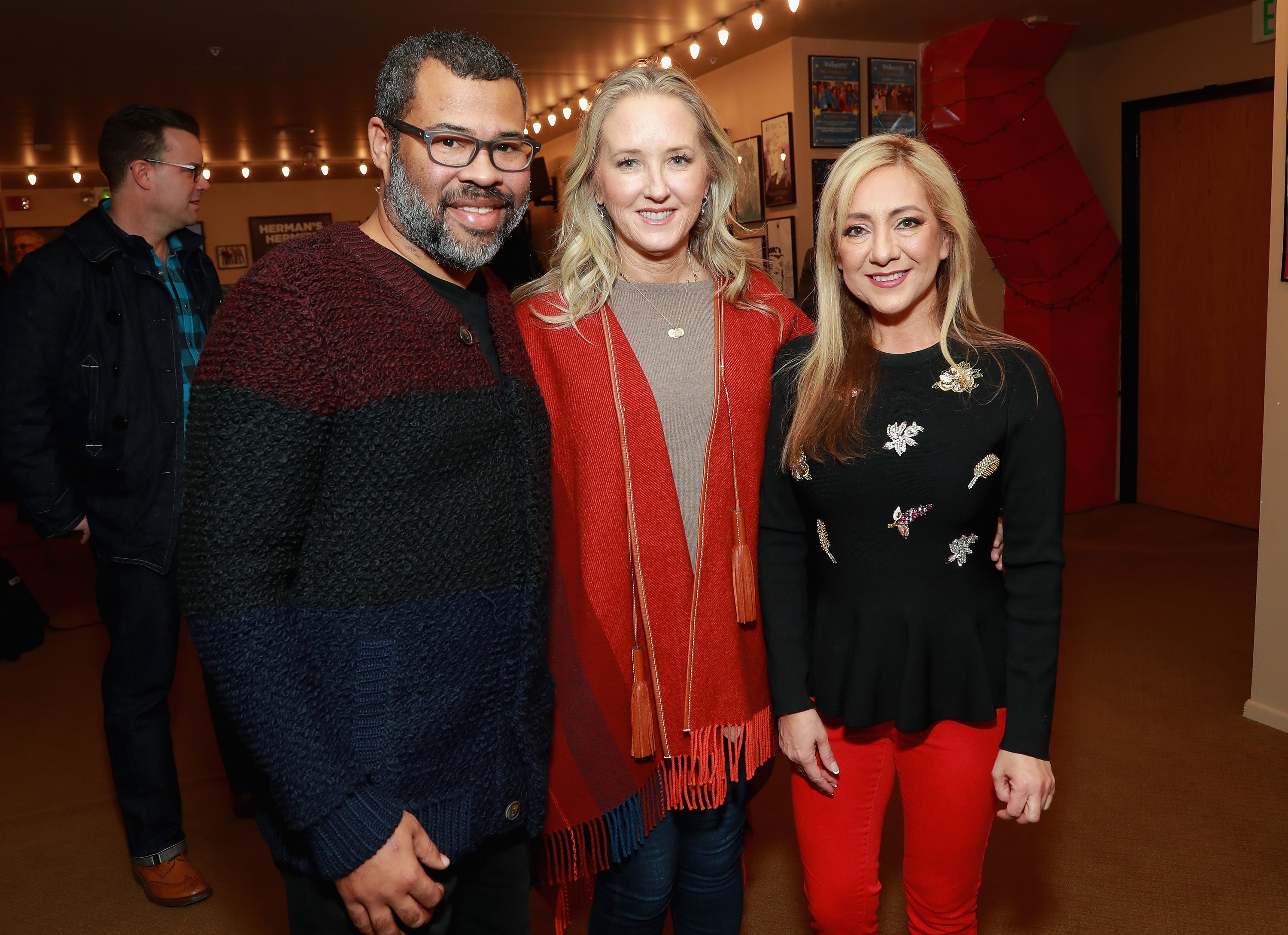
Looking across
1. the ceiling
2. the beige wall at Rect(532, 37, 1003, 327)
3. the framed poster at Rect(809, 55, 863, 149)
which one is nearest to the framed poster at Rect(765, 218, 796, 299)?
the beige wall at Rect(532, 37, 1003, 327)

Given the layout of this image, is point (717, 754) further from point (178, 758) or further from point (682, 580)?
point (178, 758)

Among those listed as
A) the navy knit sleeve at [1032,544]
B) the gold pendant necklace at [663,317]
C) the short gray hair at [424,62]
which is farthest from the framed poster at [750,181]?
the short gray hair at [424,62]

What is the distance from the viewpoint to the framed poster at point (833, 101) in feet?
18.0

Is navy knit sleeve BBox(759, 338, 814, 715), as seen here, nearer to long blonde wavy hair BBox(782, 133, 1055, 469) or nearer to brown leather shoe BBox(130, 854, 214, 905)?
long blonde wavy hair BBox(782, 133, 1055, 469)

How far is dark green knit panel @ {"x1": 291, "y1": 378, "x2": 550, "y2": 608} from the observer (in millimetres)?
1153

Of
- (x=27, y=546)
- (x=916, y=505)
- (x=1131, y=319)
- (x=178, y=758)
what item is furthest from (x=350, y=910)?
(x=27, y=546)

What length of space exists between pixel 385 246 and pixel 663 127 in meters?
0.55

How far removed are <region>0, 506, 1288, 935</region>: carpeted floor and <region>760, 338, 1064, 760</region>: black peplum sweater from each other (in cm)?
99

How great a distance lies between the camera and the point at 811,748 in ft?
5.26

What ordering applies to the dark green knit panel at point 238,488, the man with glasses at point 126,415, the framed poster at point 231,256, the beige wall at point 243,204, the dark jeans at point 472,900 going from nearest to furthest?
the dark green knit panel at point 238,488, the dark jeans at point 472,900, the man with glasses at point 126,415, the beige wall at point 243,204, the framed poster at point 231,256

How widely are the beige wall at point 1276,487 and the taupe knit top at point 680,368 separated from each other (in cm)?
215

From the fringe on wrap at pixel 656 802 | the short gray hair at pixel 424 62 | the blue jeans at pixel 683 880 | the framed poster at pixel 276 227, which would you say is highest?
the framed poster at pixel 276 227

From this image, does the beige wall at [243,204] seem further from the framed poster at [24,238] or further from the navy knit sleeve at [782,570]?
the navy knit sleeve at [782,570]

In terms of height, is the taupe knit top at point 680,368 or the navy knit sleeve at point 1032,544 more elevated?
the taupe knit top at point 680,368
